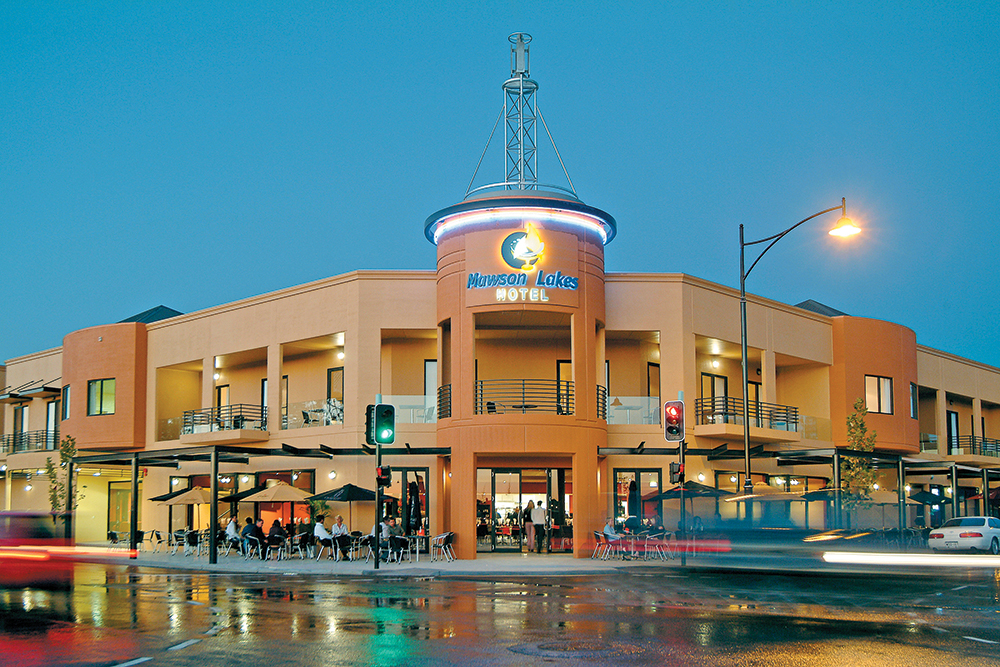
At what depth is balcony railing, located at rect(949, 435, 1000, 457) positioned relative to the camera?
47.5 metres

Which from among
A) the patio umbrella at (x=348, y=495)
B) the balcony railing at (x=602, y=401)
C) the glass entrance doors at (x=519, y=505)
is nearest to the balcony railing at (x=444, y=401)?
the glass entrance doors at (x=519, y=505)

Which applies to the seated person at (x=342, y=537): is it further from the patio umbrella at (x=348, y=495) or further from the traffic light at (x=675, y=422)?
the traffic light at (x=675, y=422)

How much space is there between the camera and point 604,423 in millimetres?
29984

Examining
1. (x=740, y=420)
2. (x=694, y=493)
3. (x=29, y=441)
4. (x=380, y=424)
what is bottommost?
(x=694, y=493)

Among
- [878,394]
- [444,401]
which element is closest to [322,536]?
[444,401]

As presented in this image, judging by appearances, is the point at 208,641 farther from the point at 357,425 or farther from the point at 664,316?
the point at 664,316

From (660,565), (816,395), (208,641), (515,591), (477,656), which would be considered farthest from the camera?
(816,395)

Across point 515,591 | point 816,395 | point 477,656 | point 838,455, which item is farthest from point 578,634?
point 816,395

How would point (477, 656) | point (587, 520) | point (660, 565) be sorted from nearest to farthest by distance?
point (477, 656)
point (660, 565)
point (587, 520)

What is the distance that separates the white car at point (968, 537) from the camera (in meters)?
30.6

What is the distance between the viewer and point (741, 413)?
109 feet

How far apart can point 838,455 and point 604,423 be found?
717cm

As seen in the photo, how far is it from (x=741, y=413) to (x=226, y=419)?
18.7 m

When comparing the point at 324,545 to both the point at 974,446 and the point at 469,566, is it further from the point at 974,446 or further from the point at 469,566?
the point at 974,446
